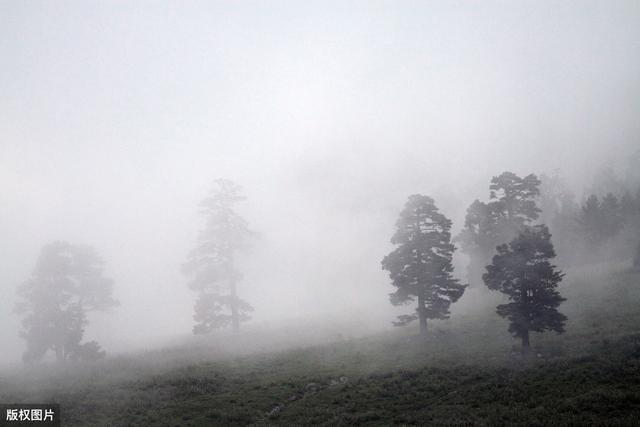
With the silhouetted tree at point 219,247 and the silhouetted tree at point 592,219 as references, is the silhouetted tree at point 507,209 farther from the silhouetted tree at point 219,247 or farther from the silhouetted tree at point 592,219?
the silhouetted tree at point 219,247

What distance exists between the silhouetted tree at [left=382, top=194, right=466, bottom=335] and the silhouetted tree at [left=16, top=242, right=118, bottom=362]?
102 feet

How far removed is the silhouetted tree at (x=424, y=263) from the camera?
28.6 metres

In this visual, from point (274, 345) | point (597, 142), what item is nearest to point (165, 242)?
point (274, 345)

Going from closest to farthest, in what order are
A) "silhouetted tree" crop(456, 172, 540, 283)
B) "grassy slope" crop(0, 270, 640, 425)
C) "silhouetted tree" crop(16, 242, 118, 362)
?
"grassy slope" crop(0, 270, 640, 425) → "silhouetted tree" crop(456, 172, 540, 283) → "silhouetted tree" crop(16, 242, 118, 362)

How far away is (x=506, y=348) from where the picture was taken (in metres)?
23.7

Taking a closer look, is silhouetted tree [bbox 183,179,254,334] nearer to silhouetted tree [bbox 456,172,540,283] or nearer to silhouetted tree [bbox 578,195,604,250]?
silhouetted tree [bbox 456,172,540,283]

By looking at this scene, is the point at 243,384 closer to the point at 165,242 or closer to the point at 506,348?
the point at 506,348

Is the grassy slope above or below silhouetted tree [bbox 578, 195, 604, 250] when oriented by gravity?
below

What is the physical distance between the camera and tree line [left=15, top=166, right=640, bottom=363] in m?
22.4
